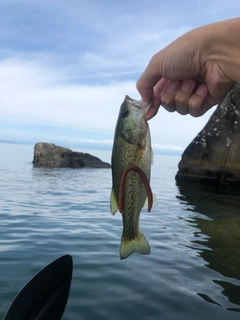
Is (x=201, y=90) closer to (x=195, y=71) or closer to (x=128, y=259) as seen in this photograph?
(x=195, y=71)

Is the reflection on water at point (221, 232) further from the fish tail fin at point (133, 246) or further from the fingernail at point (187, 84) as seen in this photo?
the fingernail at point (187, 84)

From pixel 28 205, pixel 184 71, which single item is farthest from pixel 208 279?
pixel 28 205

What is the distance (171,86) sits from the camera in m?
3.50

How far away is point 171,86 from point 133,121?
523 mm

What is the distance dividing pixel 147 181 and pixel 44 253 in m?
5.28

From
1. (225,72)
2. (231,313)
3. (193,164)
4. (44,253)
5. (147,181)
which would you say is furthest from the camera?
(193,164)

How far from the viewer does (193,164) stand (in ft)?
90.3

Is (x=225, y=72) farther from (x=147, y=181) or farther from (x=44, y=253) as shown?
(x=44, y=253)

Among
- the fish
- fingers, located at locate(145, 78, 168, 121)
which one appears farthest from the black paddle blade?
fingers, located at locate(145, 78, 168, 121)

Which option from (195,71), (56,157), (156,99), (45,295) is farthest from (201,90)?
(56,157)

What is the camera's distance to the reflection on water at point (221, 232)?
679cm

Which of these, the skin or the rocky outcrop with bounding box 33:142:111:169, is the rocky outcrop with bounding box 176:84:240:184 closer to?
the rocky outcrop with bounding box 33:142:111:169

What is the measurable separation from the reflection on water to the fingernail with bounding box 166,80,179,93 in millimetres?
3967

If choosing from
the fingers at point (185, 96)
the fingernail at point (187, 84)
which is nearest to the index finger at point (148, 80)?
the fingers at point (185, 96)
